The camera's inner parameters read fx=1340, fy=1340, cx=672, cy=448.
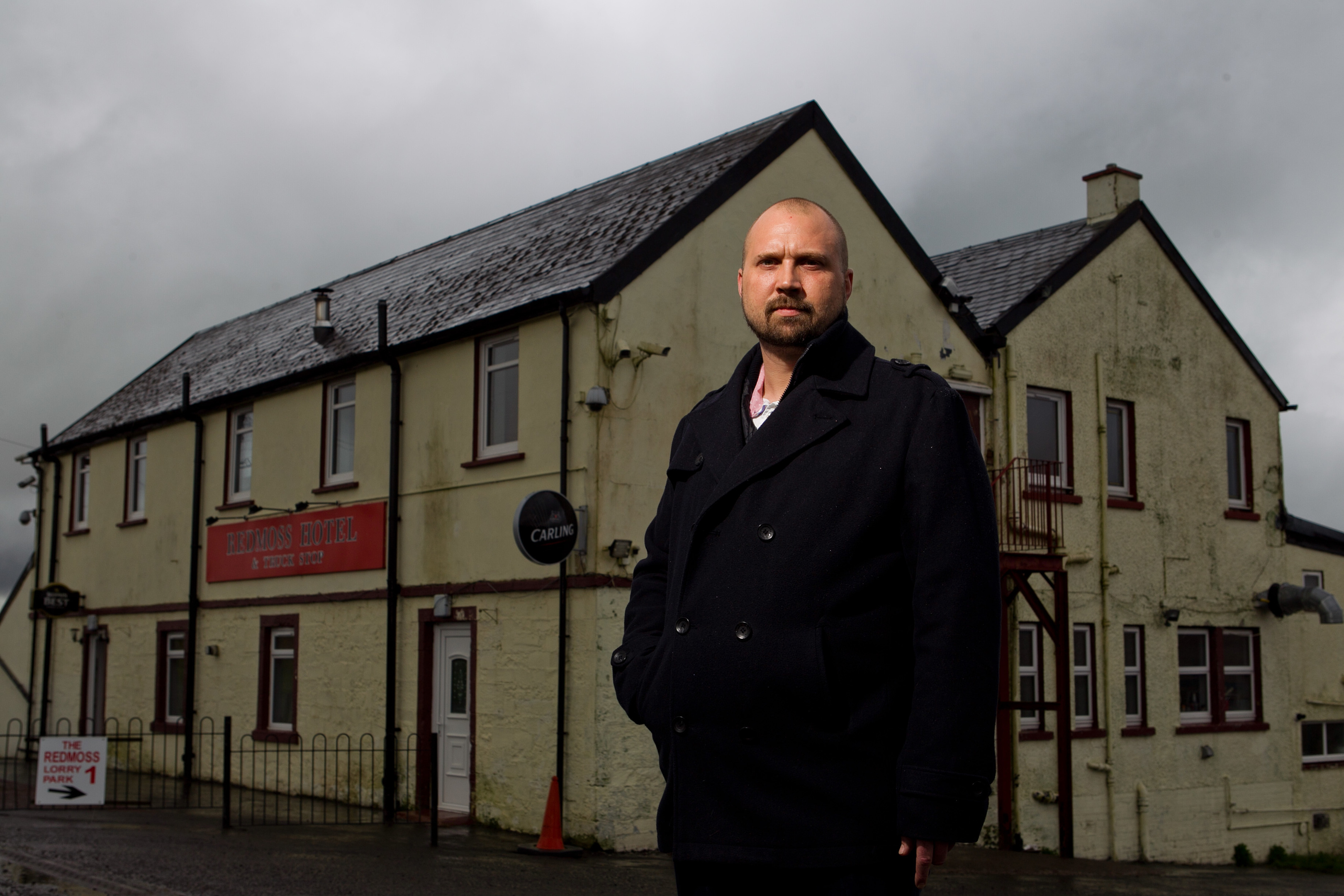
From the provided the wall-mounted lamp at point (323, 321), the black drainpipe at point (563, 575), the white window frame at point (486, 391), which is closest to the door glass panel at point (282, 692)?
the wall-mounted lamp at point (323, 321)

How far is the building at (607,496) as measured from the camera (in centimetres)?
1423

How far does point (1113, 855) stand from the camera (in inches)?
709

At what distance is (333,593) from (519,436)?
4236 millimetres

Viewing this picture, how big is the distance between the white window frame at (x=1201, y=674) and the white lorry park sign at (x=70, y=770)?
14278mm

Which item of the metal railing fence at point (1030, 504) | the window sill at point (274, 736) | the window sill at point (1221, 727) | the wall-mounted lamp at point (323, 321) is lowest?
the window sill at point (274, 736)

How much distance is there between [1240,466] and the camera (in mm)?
21266

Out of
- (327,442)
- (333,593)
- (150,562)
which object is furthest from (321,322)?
(150,562)

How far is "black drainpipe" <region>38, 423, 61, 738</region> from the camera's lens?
24.7 m

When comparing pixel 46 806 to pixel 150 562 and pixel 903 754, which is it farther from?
pixel 903 754

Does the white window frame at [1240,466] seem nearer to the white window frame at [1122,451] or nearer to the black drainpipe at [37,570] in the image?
the white window frame at [1122,451]

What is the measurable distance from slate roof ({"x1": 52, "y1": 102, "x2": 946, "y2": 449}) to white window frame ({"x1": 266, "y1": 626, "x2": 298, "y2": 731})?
350 centimetres

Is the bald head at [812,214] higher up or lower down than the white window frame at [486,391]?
lower down

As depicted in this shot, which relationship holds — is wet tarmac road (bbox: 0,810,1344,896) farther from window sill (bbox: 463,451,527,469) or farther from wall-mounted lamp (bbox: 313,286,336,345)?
wall-mounted lamp (bbox: 313,286,336,345)

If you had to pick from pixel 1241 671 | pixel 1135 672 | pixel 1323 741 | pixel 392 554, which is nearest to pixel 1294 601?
pixel 1241 671
